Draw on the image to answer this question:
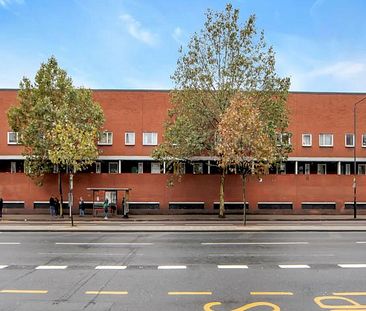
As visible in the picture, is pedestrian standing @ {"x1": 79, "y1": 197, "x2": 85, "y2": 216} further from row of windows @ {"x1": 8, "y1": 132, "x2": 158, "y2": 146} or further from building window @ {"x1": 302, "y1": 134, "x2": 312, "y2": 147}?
building window @ {"x1": 302, "y1": 134, "x2": 312, "y2": 147}

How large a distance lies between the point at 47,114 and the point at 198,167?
13.8m

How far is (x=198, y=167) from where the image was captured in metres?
42.1

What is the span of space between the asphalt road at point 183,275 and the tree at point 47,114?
16774 millimetres

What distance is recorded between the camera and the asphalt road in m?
9.20

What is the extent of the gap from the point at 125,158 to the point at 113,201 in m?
7.31

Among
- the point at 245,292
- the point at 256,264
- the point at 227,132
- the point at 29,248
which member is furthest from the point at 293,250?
the point at 227,132

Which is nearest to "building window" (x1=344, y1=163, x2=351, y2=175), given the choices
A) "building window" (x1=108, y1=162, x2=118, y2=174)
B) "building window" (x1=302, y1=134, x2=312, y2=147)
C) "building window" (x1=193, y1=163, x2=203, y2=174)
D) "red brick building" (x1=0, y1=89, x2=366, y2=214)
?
"red brick building" (x1=0, y1=89, x2=366, y2=214)

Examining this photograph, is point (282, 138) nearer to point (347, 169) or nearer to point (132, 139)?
point (347, 169)

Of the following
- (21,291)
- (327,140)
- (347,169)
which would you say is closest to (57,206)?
(327,140)

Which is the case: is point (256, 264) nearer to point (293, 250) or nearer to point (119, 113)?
point (293, 250)

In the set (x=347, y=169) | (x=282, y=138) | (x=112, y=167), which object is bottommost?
A: (x=347, y=169)

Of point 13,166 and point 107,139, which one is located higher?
point 107,139

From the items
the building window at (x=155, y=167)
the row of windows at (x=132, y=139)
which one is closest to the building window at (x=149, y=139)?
the row of windows at (x=132, y=139)

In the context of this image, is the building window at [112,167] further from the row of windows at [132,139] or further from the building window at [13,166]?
the building window at [13,166]
